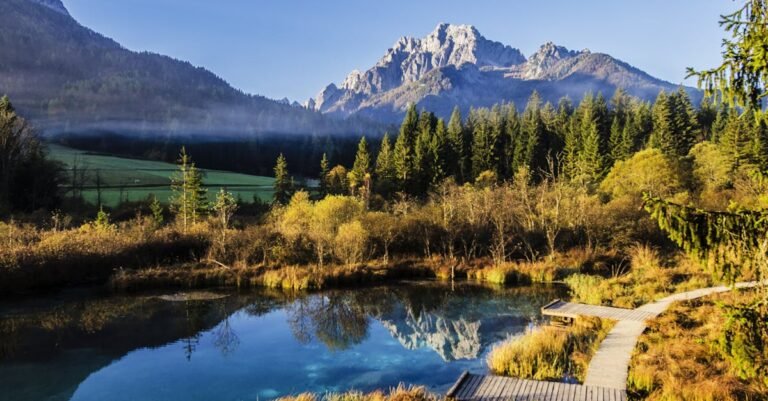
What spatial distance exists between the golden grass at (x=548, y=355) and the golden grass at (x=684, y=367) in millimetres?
1338

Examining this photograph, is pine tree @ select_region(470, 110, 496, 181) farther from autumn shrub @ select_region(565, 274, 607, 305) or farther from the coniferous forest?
autumn shrub @ select_region(565, 274, 607, 305)

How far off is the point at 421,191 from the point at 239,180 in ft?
106

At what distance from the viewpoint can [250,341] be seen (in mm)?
18031

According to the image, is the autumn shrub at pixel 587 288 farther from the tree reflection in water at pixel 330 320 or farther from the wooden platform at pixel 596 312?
the tree reflection in water at pixel 330 320

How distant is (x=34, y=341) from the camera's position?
1722 cm

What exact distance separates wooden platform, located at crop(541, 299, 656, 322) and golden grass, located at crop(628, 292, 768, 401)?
101 centimetres

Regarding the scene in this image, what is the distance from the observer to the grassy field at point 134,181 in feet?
201

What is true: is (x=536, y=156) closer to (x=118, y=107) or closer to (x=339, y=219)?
(x=339, y=219)

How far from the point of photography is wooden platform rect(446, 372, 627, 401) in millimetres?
10195

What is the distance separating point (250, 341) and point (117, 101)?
485ft

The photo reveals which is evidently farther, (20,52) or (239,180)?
(20,52)

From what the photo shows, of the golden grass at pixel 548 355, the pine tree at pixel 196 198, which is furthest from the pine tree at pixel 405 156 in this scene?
the golden grass at pixel 548 355

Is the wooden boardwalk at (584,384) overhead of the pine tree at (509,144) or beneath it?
beneath

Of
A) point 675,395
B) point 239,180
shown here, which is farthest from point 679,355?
point 239,180
